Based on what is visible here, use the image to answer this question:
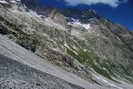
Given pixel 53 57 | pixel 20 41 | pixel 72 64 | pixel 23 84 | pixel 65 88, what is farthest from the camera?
pixel 72 64

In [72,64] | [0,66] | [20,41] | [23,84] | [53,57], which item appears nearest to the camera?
[23,84]

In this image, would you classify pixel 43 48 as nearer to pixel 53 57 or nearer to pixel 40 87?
pixel 53 57

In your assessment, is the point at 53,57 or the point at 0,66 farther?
the point at 53,57

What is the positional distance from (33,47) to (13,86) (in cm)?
10376

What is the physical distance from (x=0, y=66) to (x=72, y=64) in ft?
395

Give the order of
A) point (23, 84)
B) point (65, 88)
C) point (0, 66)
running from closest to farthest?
1. point (23, 84)
2. point (0, 66)
3. point (65, 88)

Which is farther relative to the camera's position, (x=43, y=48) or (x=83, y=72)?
(x=83, y=72)

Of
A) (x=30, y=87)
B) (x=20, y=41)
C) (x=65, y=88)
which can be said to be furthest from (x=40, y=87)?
(x=20, y=41)

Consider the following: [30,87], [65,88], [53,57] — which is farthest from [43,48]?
[30,87]

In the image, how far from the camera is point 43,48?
152000mm

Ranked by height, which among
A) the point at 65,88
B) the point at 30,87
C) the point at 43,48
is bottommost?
the point at 43,48

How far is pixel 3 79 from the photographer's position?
33031mm

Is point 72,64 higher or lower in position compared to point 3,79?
lower

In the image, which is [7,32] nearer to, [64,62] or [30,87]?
[64,62]
